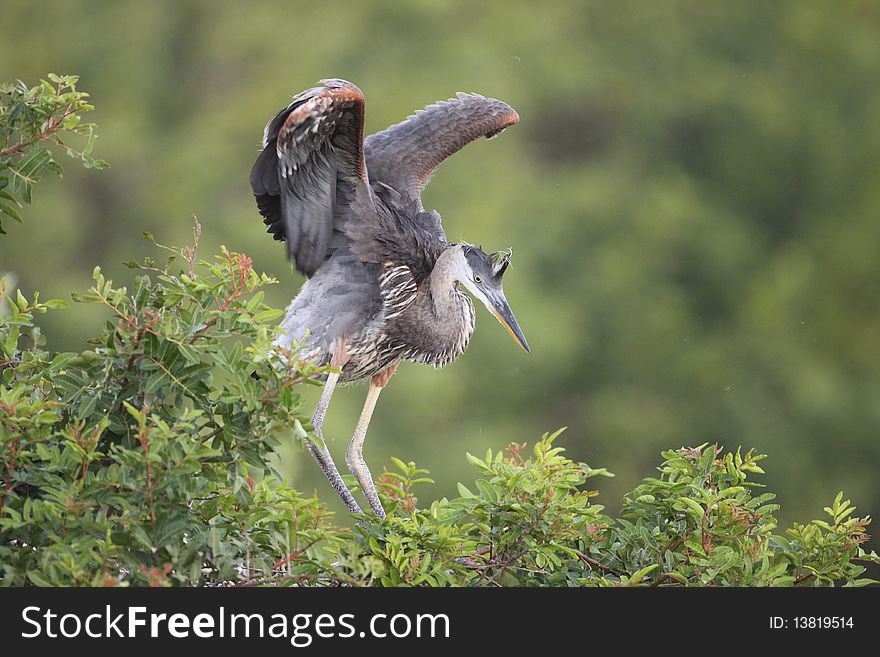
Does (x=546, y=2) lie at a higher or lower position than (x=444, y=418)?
higher

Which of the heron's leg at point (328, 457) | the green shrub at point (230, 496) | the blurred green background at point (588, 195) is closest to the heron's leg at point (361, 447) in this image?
the heron's leg at point (328, 457)

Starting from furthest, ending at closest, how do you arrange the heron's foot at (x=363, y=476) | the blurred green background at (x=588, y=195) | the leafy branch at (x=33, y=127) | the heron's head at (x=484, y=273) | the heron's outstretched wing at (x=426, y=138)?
the blurred green background at (x=588, y=195) → the heron's outstretched wing at (x=426, y=138) → the heron's foot at (x=363, y=476) → the heron's head at (x=484, y=273) → the leafy branch at (x=33, y=127)

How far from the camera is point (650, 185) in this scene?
1933 centimetres

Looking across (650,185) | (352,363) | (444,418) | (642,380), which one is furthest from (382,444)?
(352,363)

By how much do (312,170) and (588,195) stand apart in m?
14.4

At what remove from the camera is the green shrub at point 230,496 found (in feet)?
9.77

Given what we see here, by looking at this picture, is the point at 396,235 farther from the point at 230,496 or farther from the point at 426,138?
the point at 230,496

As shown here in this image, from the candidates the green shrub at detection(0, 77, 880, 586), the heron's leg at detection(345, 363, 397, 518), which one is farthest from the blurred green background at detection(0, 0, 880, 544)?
the green shrub at detection(0, 77, 880, 586)

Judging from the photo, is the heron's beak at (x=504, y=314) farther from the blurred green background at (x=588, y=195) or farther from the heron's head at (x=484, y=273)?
the blurred green background at (x=588, y=195)

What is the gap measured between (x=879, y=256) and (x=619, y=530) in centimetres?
1664

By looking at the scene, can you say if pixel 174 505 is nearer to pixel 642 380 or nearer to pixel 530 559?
pixel 530 559
